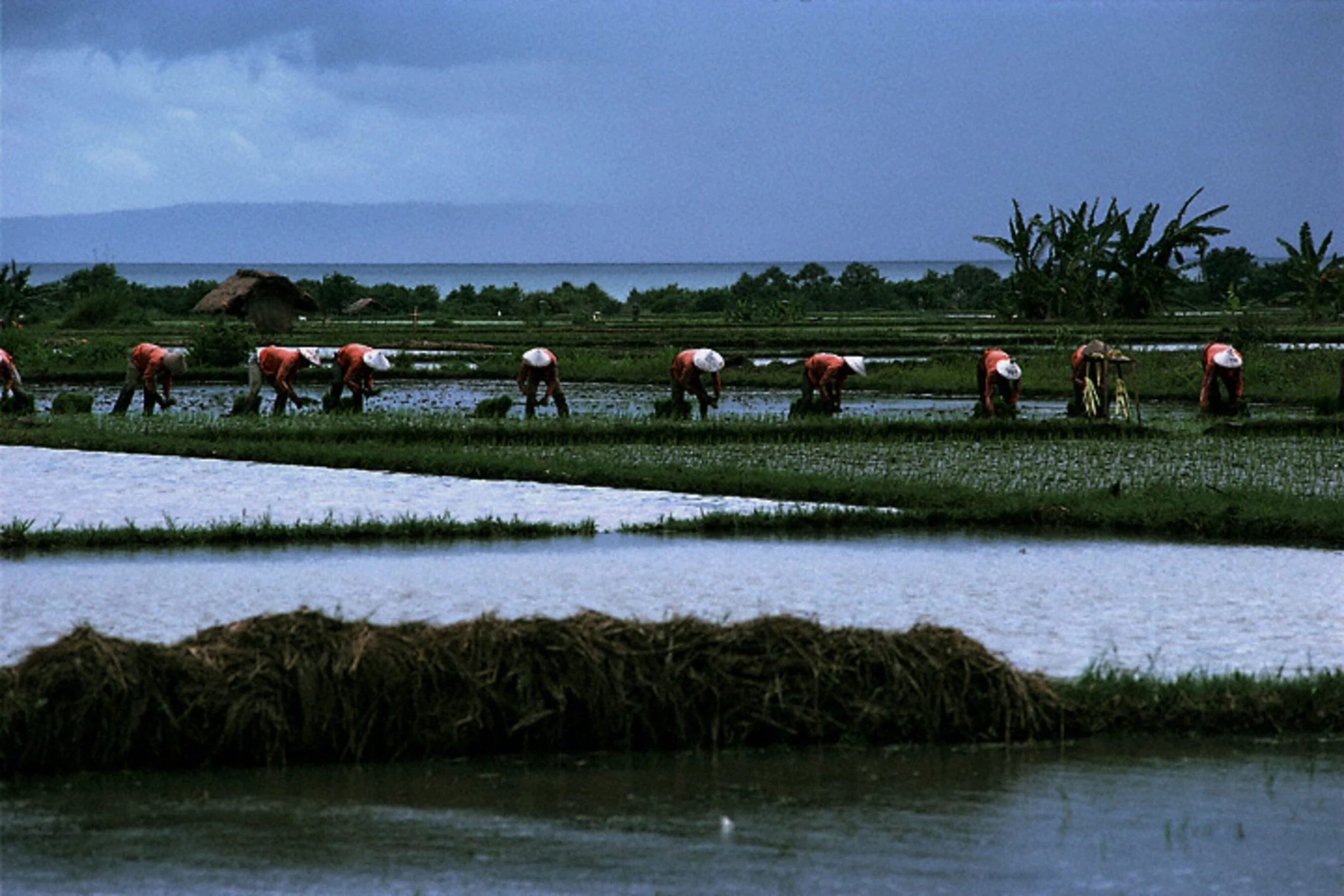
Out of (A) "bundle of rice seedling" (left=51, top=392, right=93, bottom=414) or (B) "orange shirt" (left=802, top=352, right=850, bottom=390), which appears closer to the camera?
(B) "orange shirt" (left=802, top=352, right=850, bottom=390)

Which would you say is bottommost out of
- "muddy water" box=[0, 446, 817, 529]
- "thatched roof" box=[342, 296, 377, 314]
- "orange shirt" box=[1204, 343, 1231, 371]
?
"muddy water" box=[0, 446, 817, 529]

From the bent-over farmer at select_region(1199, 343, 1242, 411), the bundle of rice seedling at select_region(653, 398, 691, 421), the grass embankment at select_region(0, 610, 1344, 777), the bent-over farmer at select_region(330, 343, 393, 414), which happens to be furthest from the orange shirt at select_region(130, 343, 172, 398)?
the grass embankment at select_region(0, 610, 1344, 777)

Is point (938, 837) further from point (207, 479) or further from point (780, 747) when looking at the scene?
point (207, 479)

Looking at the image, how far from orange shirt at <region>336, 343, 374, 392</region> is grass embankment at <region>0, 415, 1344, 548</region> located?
139cm

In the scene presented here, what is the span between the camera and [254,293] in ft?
114

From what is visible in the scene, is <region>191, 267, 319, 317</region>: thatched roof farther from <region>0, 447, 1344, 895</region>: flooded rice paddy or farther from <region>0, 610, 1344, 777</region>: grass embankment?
<region>0, 610, 1344, 777</region>: grass embankment

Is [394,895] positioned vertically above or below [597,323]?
below

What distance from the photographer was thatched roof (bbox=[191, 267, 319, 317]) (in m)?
34.5

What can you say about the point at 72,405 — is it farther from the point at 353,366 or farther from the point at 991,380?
the point at 991,380

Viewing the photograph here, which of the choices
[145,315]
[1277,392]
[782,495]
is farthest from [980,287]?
[782,495]

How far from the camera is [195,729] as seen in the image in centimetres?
462

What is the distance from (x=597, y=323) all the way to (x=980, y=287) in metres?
23.9

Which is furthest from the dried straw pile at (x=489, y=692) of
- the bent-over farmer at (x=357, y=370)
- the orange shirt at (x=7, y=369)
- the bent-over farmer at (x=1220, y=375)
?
the orange shirt at (x=7, y=369)

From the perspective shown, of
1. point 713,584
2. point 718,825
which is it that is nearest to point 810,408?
point 713,584
